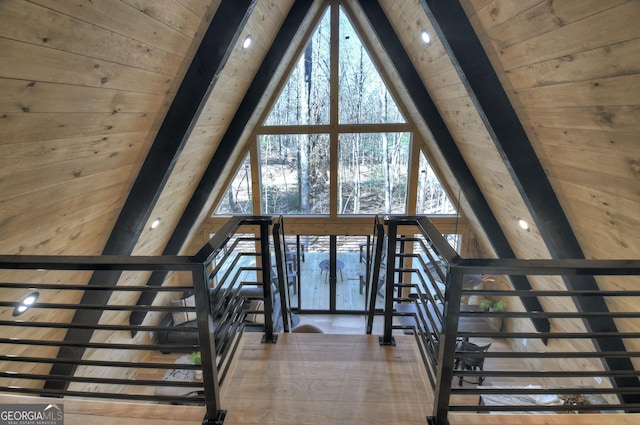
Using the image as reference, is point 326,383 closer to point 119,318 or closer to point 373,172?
point 119,318

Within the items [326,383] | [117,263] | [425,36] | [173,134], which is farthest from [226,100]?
[326,383]

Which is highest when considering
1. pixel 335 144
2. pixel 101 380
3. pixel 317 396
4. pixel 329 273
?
pixel 335 144

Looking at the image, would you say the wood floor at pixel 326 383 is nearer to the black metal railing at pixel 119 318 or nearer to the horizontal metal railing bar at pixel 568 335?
the black metal railing at pixel 119 318

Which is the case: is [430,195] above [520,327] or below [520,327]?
above

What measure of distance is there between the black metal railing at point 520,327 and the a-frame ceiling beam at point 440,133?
492mm

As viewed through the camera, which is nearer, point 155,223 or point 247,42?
point 247,42

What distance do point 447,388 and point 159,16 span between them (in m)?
2.54

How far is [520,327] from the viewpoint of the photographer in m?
5.39

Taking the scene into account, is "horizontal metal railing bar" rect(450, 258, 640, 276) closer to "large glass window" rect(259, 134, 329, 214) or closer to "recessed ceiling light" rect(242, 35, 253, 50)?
"recessed ceiling light" rect(242, 35, 253, 50)

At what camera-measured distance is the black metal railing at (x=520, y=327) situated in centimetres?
124

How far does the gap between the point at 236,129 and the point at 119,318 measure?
3.12 meters

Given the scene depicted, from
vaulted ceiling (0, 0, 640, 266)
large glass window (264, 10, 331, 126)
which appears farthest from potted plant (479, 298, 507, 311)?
large glass window (264, 10, 331, 126)

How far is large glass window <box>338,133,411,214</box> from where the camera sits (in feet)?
18.5

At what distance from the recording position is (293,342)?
222cm
